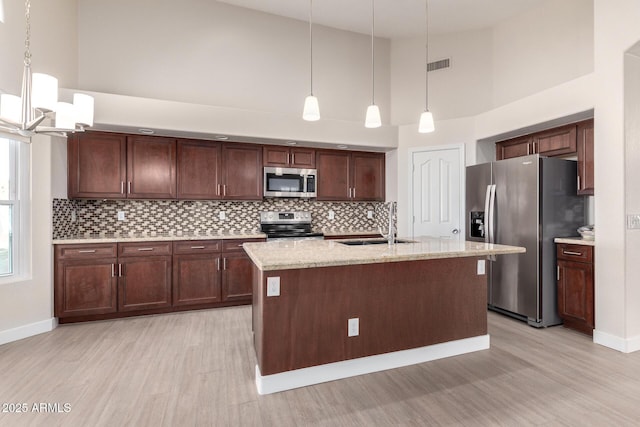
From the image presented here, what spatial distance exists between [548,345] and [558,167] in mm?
1839

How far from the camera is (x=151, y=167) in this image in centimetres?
413

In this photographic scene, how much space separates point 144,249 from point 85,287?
0.71m

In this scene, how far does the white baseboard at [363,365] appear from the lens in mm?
2277

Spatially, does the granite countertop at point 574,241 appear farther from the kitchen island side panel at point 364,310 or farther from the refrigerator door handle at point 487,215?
the kitchen island side panel at point 364,310

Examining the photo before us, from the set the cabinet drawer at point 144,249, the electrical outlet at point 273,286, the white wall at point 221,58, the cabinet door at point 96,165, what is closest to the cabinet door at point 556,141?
the white wall at point 221,58

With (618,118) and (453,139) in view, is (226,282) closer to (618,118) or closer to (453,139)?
(453,139)

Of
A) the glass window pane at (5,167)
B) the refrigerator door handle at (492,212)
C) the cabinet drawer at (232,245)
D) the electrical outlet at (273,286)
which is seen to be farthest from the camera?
the cabinet drawer at (232,245)

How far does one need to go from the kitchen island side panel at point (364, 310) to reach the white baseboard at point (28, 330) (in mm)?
2526

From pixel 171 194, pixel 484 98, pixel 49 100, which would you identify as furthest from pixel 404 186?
pixel 49 100

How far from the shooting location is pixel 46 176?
3.50 metres

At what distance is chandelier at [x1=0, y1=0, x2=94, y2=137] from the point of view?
6.25ft

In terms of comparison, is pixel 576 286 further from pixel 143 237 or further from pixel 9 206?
pixel 9 206

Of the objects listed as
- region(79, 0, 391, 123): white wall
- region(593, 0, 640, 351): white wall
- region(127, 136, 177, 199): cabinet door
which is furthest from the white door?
region(127, 136, 177, 199): cabinet door

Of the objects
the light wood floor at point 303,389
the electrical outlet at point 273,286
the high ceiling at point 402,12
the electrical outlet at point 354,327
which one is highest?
the high ceiling at point 402,12
